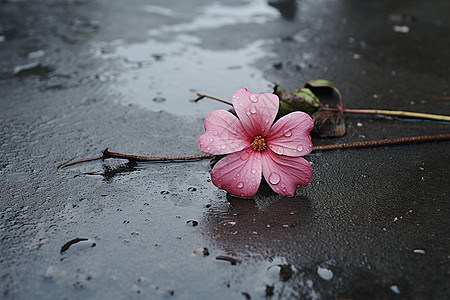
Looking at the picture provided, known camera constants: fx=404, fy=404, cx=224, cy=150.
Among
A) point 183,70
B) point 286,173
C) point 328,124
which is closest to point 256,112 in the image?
point 286,173

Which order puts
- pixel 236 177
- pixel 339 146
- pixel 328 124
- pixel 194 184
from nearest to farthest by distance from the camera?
pixel 236 177 → pixel 194 184 → pixel 339 146 → pixel 328 124

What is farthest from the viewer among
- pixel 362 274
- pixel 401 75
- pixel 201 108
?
pixel 401 75

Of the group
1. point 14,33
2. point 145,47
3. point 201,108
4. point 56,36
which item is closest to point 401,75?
point 201,108

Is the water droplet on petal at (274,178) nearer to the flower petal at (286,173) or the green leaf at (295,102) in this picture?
the flower petal at (286,173)

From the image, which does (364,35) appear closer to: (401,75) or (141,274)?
(401,75)

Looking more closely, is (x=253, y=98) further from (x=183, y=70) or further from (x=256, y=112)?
(x=183, y=70)

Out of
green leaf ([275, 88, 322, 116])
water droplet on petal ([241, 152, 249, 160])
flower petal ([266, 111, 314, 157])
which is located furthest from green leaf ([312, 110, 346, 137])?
water droplet on petal ([241, 152, 249, 160])
